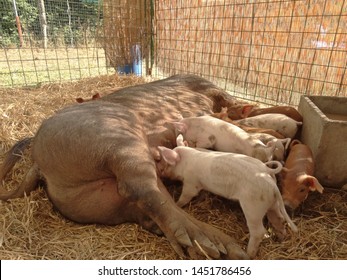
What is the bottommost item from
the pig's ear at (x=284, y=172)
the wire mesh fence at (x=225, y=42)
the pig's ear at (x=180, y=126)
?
the pig's ear at (x=284, y=172)

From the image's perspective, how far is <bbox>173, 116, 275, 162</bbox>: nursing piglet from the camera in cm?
219

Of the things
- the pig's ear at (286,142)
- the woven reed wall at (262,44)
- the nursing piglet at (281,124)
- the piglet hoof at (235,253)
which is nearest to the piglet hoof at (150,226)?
the piglet hoof at (235,253)

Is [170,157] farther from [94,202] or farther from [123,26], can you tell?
[123,26]

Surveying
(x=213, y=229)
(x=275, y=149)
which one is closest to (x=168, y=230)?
(x=213, y=229)

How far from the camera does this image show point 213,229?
180 centimetres

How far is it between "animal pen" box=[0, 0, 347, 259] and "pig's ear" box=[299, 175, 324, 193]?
0.26m

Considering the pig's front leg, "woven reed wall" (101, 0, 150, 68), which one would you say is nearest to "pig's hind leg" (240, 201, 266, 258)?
the pig's front leg

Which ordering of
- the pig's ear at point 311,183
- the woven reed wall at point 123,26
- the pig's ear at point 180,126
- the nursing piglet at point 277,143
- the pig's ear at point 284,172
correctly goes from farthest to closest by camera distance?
the woven reed wall at point 123,26 < the pig's ear at point 180,126 < the nursing piglet at point 277,143 < the pig's ear at point 284,172 < the pig's ear at point 311,183

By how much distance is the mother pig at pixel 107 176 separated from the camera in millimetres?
1708

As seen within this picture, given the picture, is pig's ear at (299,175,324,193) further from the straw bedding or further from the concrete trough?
the concrete trough

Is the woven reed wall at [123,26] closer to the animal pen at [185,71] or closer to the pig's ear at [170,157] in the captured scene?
the animal pen at [185,71]

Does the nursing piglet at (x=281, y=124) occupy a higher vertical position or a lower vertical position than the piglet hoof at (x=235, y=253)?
higher

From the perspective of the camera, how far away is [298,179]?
6.45ft

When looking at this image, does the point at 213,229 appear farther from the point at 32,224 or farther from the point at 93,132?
the point at 32,224
